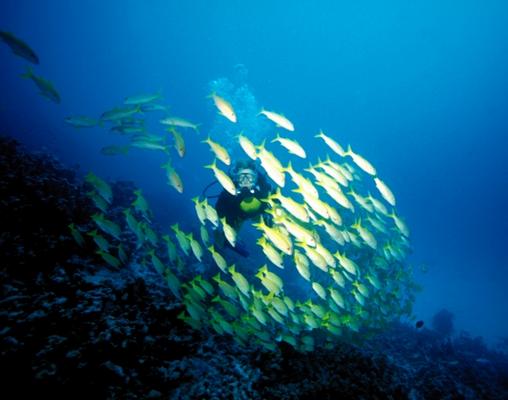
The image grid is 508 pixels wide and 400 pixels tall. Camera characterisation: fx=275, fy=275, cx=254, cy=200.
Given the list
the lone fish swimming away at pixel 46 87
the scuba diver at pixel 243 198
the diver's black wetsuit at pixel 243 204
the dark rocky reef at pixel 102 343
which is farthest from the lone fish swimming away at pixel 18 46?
the diver's black wetsuit at pixel 243 204

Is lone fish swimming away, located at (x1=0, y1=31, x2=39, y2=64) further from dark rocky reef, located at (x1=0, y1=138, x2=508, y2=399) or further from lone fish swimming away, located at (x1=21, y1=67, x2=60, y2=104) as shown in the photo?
dark rocky reef, located at (x1=0, y1=138, x2=508, y2=399)

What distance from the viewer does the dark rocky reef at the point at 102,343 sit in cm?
264

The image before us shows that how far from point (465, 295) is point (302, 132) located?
77.6 m

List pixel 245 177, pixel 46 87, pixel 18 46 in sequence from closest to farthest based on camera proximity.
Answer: pixel 18 46 < pixel 46 87 < pixel 245 177

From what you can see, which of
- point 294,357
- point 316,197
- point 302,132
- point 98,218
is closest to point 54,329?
point 98,218

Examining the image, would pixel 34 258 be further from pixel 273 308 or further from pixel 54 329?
pixel 273 308

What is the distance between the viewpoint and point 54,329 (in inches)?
113

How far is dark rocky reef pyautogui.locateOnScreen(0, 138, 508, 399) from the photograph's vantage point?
2.64 meters

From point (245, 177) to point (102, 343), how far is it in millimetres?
4139

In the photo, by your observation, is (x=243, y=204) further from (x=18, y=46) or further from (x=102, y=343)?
(x=18, y=46)

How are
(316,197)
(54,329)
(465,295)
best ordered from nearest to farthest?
(54,329) < (316,197) < (465,295)

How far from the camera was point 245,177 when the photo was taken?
6.25 m

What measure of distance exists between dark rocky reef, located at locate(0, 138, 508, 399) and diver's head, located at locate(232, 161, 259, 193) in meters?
2.84

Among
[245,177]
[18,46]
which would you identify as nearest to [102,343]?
[245,177]
